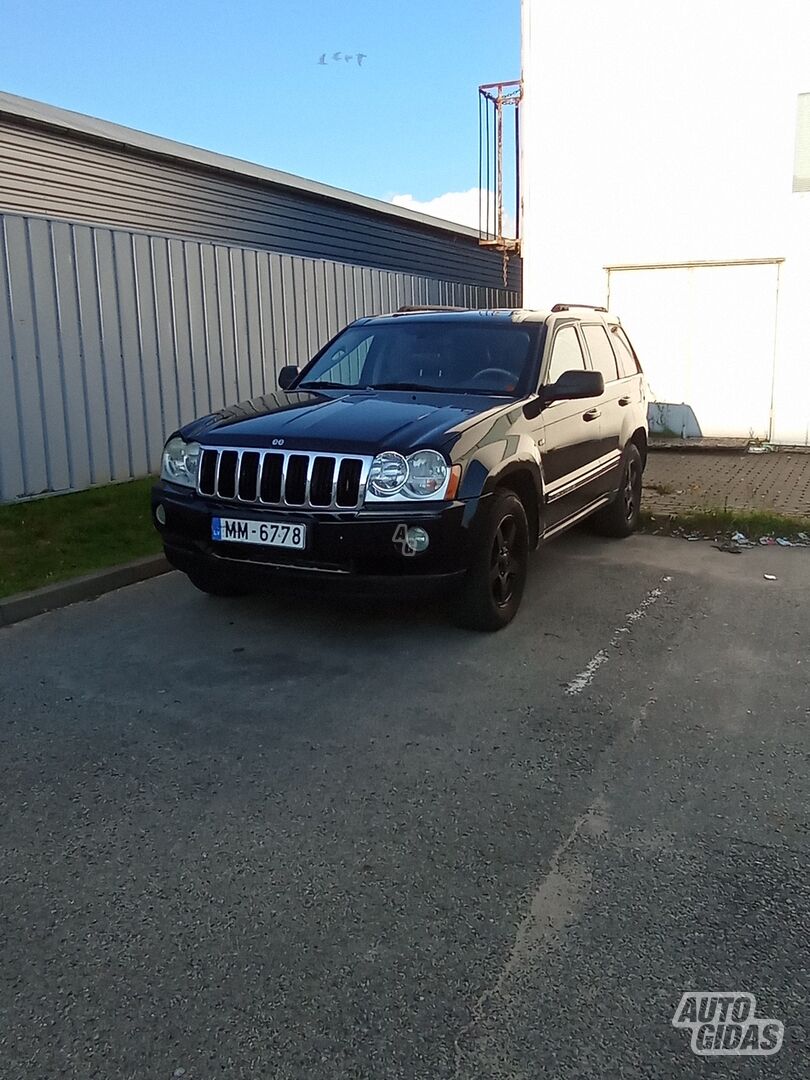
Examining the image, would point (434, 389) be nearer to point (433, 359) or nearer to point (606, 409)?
point (433, 359)

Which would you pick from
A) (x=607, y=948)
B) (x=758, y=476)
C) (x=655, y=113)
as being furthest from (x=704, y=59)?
(x=607, y=948)

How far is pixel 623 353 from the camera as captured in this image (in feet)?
27.2

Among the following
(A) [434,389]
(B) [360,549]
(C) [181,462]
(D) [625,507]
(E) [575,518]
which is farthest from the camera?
(D) [625,507]

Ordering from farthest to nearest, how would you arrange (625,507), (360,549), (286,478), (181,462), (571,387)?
(625,507) < (571,387) < (181,462) < (286,478) < (360,549)

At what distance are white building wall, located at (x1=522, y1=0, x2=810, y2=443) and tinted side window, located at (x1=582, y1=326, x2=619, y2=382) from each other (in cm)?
593

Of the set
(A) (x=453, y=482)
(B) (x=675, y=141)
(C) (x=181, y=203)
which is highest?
(B) (x=675, y=141)

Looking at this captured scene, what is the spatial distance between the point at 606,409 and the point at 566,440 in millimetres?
1134

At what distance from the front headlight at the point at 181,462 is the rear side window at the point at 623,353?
4024 millimetres

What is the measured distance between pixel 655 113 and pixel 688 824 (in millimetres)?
11837

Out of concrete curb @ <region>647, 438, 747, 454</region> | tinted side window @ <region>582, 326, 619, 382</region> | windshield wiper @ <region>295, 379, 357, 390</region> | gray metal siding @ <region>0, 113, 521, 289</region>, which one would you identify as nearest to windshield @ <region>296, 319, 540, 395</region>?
windshield wiper @ <region>295, 379, 357, 390</region>

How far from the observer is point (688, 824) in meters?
3.40

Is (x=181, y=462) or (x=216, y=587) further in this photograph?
(x=216, y=587)

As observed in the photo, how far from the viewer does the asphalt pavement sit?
2.40m

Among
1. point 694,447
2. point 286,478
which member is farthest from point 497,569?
point 694,447
